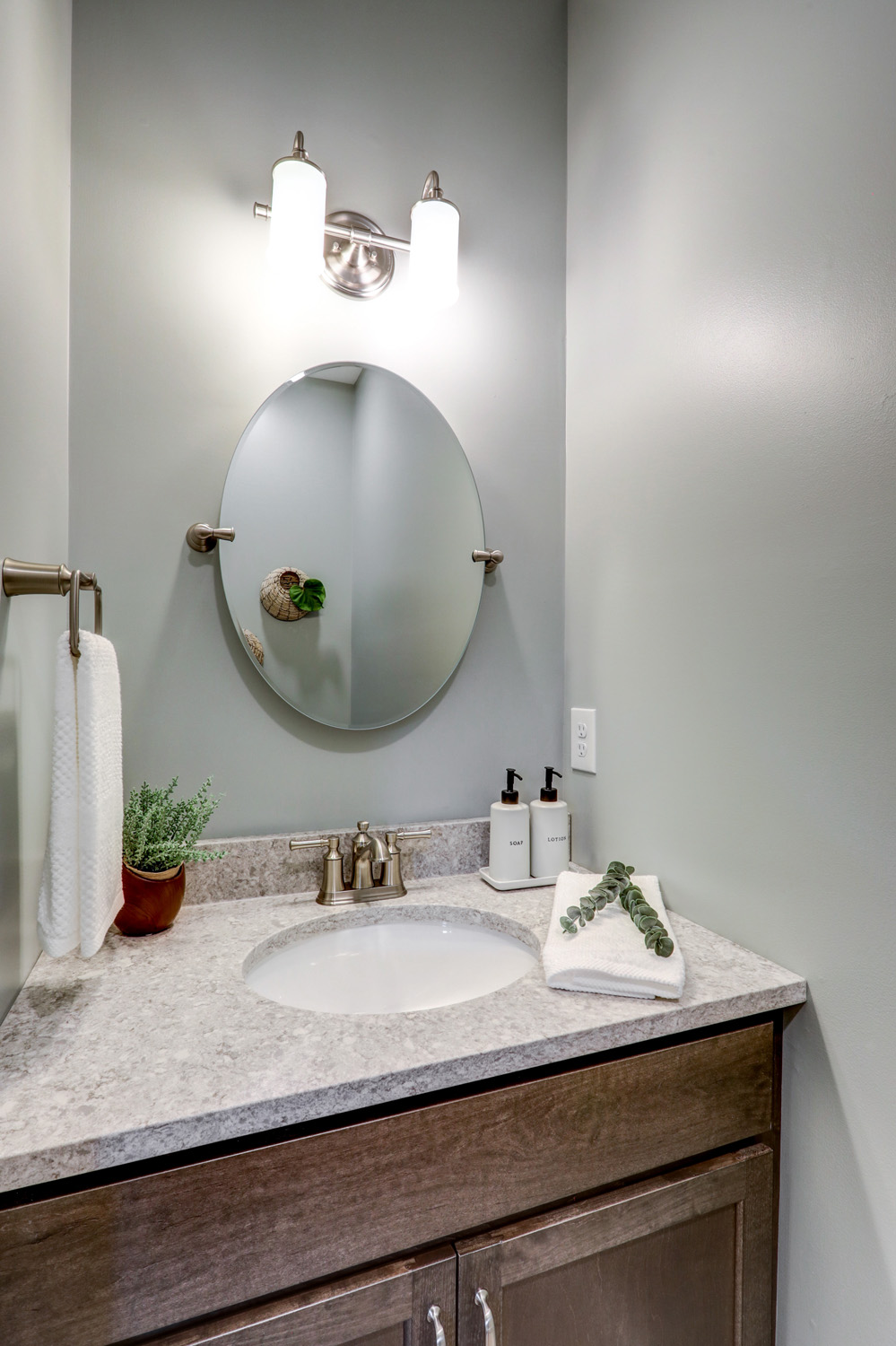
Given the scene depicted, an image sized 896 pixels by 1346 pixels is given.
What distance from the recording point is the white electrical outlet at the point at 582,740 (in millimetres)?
1335

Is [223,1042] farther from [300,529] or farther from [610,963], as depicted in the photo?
[300,529]

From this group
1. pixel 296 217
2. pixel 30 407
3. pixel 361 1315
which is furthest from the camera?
pixel 296 217

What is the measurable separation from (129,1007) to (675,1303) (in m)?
0.72

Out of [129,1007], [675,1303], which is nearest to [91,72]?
[129,1007]

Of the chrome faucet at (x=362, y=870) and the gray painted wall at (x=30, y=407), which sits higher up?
the gray painted wall at (x=30, y=407)

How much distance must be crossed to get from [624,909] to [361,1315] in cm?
55

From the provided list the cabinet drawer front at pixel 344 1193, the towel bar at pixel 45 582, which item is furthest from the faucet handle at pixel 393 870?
the towel bar at pixel 45 582

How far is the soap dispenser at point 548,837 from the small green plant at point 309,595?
1.65ft

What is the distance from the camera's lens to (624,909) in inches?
39.9

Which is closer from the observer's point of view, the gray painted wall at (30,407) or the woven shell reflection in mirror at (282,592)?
the gray painted wall at (30,407)

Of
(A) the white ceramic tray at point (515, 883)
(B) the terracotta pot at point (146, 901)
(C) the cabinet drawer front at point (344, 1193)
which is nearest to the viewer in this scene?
(C) the cabinet drawer front at point (344, 1193)

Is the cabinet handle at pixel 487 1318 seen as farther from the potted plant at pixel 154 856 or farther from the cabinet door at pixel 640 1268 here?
the potted plant at pixel 154 856

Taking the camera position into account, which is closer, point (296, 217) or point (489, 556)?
point (296, 217)

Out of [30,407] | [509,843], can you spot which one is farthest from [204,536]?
[509,843]
